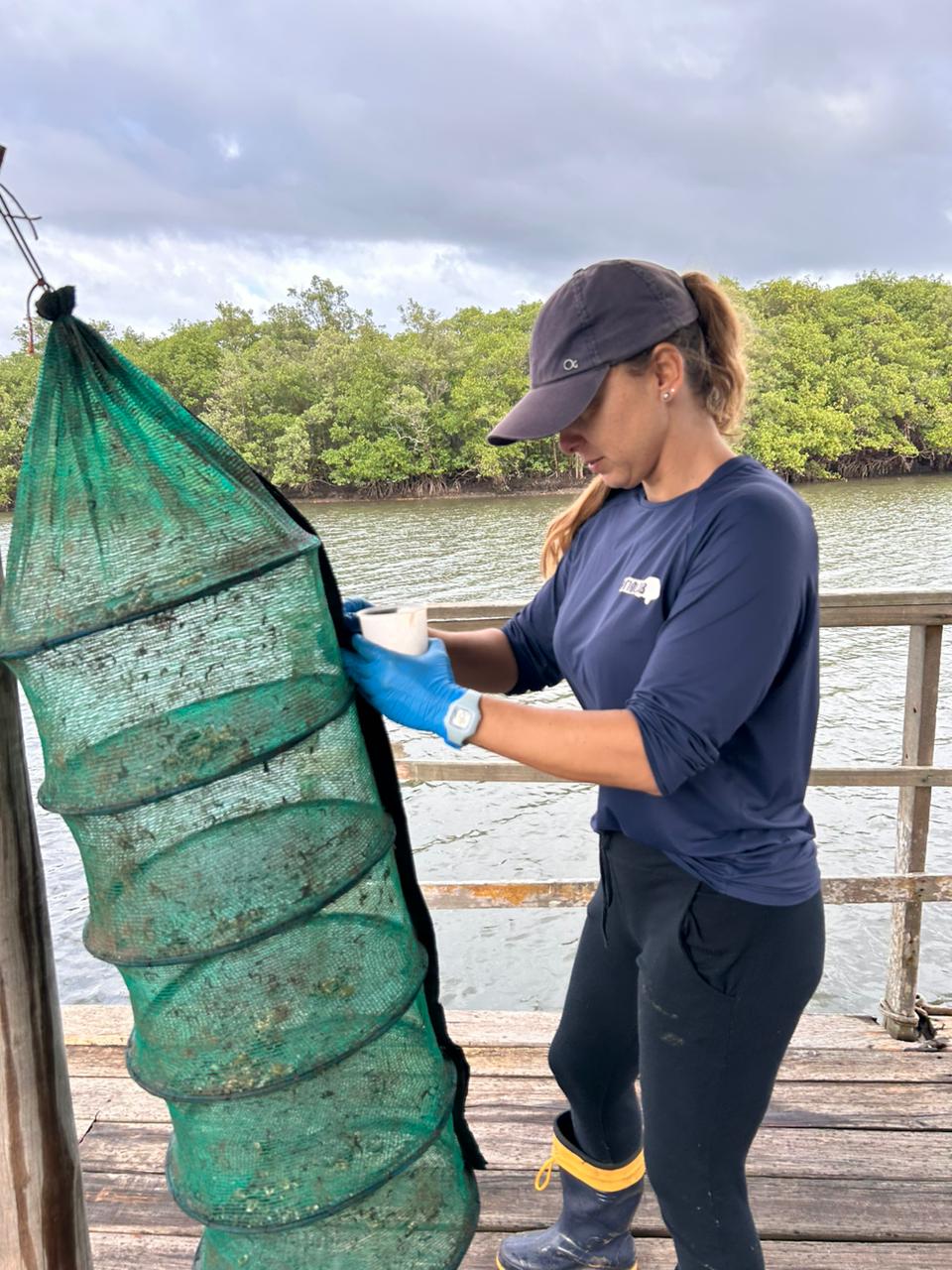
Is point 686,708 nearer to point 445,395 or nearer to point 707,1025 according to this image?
point 707,1025

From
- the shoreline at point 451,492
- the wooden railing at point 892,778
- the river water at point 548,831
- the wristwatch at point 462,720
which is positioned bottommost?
the river water at point 548,831

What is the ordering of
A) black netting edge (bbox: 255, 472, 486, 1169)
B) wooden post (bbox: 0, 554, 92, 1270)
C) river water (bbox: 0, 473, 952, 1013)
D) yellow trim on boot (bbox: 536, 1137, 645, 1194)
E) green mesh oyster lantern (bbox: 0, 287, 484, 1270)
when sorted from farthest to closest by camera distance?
river water (bbox: 0, 473, 952, 1013) < yellow trim on boot (bbox: 536, 1137, 645, 1194) < black netting edge (bbox: 255, 472, 486, 1169) < wooden post (bbox: 0, 554, 92, 1270) < green mesh oyster lantern (bbox: 0, 287, 484, 1270)

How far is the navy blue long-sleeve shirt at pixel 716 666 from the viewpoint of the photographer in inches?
46.9

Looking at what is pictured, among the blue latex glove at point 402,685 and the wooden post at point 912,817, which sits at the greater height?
the blue latex glove at point 402,685

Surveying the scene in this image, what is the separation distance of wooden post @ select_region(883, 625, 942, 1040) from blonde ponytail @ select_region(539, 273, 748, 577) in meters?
1.29

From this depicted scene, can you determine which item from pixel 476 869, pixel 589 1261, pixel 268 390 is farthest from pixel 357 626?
pixel 268 390

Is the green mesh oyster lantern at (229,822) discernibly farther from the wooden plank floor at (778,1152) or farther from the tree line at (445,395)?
the tree line at (445,395)

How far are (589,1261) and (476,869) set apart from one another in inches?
329

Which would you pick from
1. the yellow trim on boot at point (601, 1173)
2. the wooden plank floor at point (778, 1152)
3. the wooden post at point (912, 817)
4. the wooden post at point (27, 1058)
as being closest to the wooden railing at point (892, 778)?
the wooden post at point (912, 817)

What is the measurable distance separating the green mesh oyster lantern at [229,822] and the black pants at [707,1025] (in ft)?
0.97

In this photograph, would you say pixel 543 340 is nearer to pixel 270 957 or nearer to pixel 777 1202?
pixel 270 957

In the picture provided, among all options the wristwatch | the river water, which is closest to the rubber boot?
the wristwatch

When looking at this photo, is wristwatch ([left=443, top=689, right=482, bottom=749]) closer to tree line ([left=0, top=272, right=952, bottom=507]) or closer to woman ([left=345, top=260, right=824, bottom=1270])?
woman ([left=345, top=260, right=824, bottom=1270])

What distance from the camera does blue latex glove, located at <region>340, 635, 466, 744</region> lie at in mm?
1223
